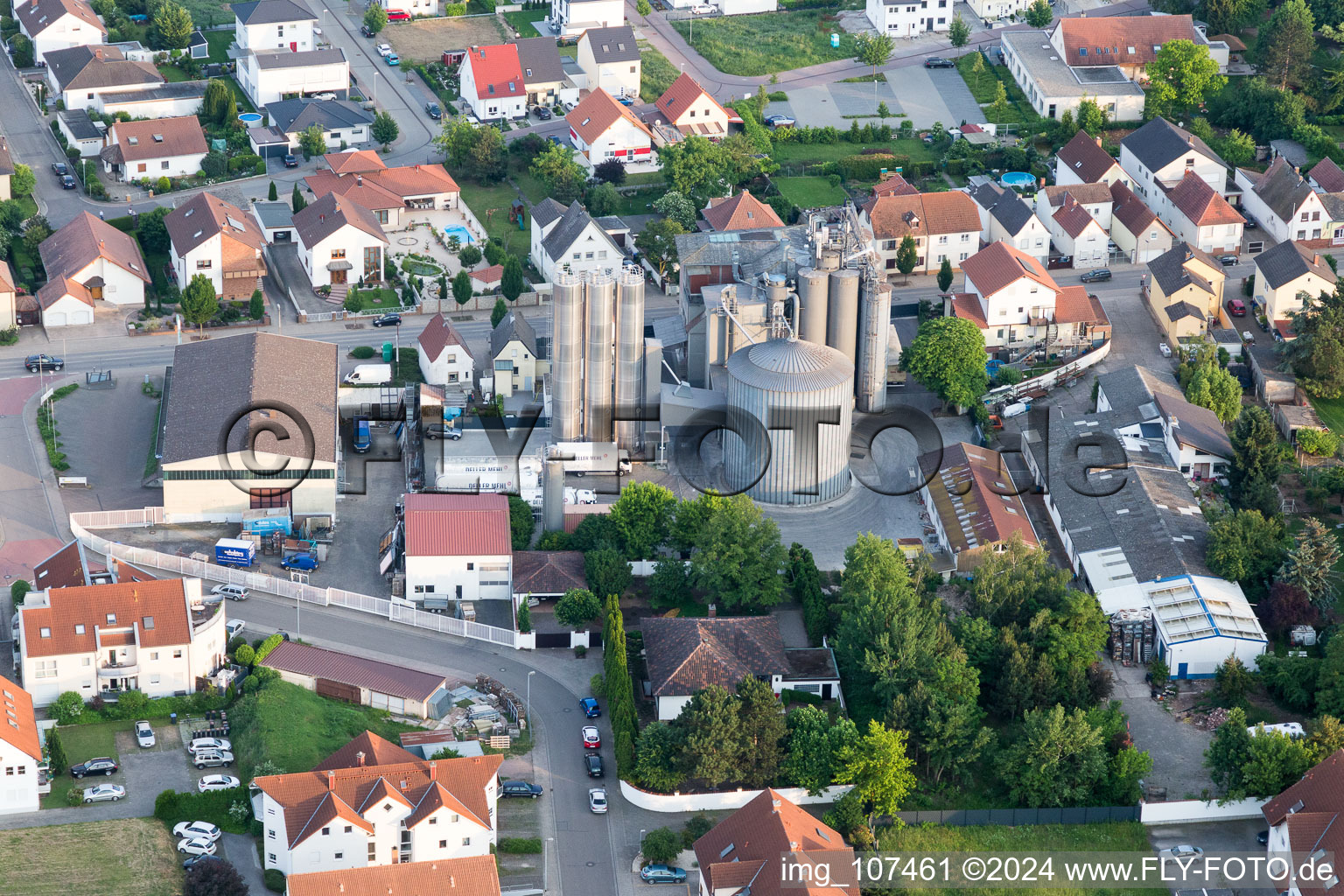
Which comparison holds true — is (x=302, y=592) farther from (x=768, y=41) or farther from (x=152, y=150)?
(x=768, y=41)

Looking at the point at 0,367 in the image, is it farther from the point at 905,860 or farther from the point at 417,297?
the point at 905,860

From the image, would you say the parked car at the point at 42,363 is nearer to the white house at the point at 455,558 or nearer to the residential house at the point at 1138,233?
the white house at the point at 455,558

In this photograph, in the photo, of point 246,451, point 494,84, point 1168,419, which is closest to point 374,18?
point 494,84

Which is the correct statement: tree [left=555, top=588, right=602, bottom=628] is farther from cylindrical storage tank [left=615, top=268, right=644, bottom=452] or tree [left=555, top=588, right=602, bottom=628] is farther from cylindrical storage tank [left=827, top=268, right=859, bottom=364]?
cylindrical storage tank [left=827, top=268, right=859, bottom=364]

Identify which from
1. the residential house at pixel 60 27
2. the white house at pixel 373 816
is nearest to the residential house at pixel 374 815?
the white house at pixel 373 816

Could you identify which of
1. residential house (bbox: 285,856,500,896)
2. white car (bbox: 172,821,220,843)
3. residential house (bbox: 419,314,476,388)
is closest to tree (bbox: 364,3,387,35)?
residential house (bbox: 419,314,476,388)

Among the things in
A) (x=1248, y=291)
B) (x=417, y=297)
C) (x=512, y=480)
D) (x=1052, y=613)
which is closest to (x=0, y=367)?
(x=417, y=297)
